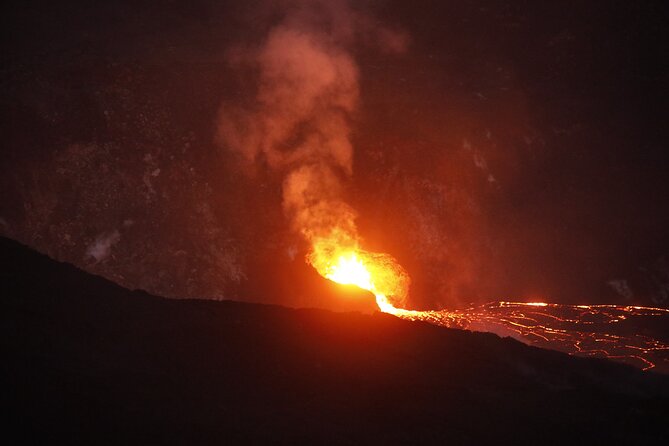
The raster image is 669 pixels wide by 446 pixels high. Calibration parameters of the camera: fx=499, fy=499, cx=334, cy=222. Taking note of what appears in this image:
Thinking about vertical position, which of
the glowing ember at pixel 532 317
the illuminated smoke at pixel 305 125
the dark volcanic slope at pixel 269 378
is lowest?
→ the dark volcanic slope at pixel 269 378

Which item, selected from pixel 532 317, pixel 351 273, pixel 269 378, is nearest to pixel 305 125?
pixel 351 273

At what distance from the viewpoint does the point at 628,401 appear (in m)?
7.77

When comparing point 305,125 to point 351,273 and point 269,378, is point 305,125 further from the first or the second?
point 269,378

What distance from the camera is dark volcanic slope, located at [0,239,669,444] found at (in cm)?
611

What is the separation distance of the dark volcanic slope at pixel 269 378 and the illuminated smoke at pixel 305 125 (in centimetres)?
1102

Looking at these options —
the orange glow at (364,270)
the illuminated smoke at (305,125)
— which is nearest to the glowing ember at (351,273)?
the orange glow at (364,270)

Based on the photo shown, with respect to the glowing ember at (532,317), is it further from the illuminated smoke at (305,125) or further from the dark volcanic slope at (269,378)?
the dark volcanic slope at (269,378)

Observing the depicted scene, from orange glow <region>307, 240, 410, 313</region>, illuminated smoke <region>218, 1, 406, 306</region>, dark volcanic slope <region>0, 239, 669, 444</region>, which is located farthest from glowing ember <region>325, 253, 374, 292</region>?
dark volcanic slope <region>0, 239, 669, 444</region>

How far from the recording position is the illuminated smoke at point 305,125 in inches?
801

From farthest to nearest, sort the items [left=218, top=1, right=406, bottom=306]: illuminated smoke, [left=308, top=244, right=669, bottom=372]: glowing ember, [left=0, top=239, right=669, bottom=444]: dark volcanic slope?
[left=218, top=1, right=406, bottom=306]: illuminated smoke → [left=308, top=244, right=669, bottom=372]: glowing ember → [left=0, top=239, right=669, bottom=444]: dark volcanic slope

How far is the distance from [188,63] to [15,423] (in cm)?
1857

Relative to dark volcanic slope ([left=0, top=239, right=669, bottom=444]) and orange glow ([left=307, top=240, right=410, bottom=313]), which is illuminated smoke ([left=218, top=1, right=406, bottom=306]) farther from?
dark volcanic slope ([left=0, top=239, right=669, bottom=444])

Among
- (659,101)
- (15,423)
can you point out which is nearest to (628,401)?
(15,423)

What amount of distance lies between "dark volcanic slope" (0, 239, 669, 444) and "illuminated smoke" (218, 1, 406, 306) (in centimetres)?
1102
